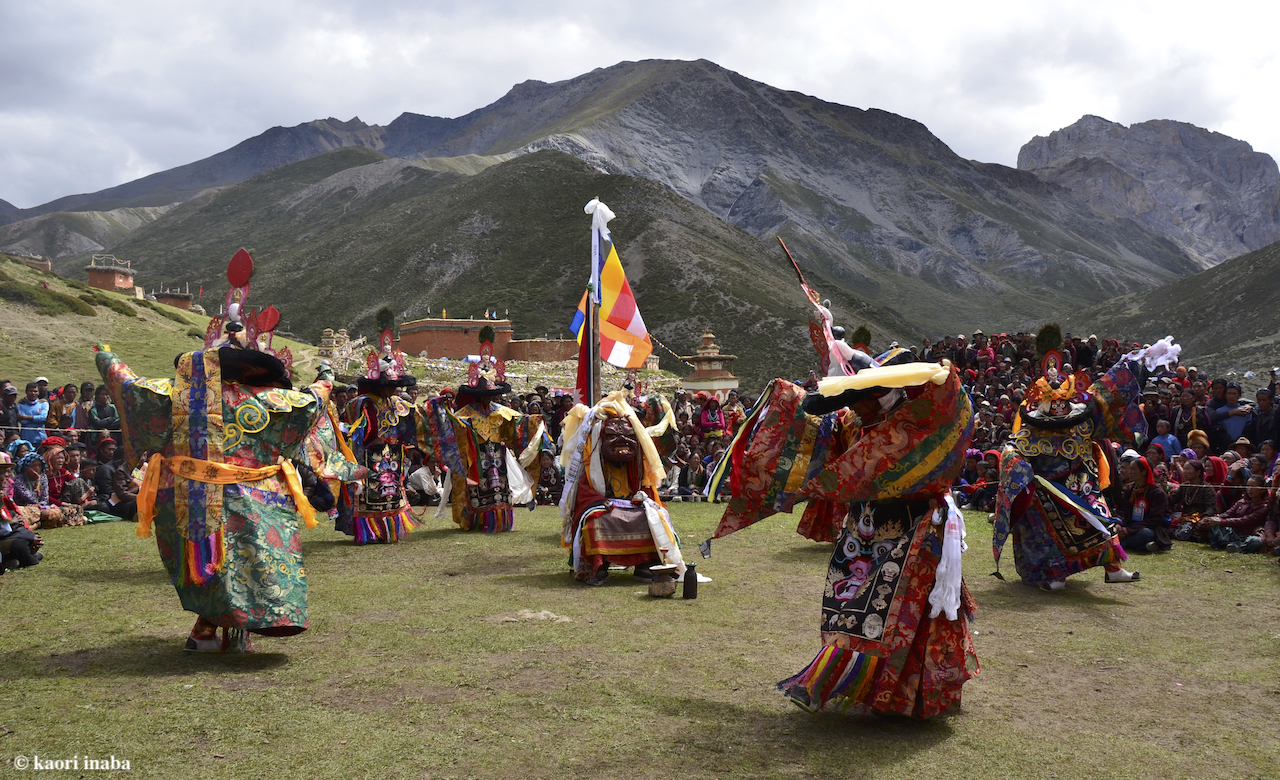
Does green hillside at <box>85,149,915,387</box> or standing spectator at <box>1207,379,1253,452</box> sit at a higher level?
green hillside at <box>85,149,915,387</box>

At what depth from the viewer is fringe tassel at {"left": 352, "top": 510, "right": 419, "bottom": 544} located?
11992 mm

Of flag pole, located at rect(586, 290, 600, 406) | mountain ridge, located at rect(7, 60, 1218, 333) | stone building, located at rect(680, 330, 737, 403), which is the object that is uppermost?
mountain ridge, located at rect(7, 60, 1218, 333)

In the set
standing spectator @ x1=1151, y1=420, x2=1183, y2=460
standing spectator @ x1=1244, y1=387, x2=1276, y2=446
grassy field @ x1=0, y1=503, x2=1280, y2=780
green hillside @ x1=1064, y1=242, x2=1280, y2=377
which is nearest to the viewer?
grassy field @ x1=0, y1=503, x2=1280, y2=780

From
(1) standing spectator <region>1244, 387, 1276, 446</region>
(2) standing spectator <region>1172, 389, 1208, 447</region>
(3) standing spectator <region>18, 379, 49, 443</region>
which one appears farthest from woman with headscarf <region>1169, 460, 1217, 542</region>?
(3) standing spectator <region>18, 379, 49, 443</region>

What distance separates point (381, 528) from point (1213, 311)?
55.8 metres

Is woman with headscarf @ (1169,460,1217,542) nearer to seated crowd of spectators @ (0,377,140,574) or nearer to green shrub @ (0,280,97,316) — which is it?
seated crowd of spectators @ (0,377,140,574)

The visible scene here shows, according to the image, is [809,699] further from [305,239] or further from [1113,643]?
[305,239]

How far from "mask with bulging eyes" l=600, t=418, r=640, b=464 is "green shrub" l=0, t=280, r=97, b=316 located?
28657mm

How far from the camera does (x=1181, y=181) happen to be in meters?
174

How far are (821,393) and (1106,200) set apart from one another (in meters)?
182

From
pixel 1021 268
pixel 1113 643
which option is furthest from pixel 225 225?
pixel 1113 643

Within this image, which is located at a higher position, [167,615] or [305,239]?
[305,239]

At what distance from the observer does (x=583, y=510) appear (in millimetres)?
9523

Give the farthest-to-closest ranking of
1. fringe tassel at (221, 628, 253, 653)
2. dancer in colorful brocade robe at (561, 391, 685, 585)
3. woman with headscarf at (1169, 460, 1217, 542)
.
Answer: woman with headscarf at (1169, 460, 1217, 542) → dancer in colorful brocade robe at (561, 391, 685, 585) → fringe tassel at (221, 628, 253, 653)
